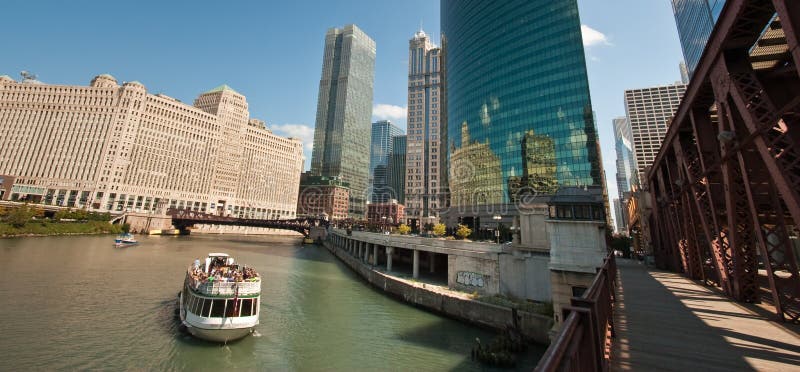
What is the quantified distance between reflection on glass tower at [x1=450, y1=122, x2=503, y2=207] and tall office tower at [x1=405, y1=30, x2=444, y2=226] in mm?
30983

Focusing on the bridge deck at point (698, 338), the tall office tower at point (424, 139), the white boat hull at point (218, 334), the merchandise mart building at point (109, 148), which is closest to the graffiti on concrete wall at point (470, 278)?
the bridge deck at point (698, 338)

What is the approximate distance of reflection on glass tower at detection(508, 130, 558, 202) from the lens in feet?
222

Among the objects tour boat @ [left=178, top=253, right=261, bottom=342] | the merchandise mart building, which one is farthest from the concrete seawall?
the merchandise mart building

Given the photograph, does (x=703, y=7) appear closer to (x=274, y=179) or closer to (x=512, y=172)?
(x=512, y=172)

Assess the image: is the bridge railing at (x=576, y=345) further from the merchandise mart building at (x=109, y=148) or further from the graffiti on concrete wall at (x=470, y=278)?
the merchandise mart building at (x=109, y=148)

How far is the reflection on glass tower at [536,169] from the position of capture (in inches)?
2659

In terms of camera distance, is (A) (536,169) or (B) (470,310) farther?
(A) (536,169)

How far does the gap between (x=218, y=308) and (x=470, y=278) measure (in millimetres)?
21440

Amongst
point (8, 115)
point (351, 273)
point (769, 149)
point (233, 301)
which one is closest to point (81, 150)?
point (8, 115)

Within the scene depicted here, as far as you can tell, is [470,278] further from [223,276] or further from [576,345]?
[576,345]

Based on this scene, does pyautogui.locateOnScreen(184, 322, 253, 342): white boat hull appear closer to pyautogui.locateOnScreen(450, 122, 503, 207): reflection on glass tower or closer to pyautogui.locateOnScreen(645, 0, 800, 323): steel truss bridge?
pyautogui.locateOnScreen(645, 0, 800, 323): steel truss bridge

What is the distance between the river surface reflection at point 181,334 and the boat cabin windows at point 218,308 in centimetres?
186

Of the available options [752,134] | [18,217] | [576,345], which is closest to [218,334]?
[576,345]

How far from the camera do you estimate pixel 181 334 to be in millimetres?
20203
